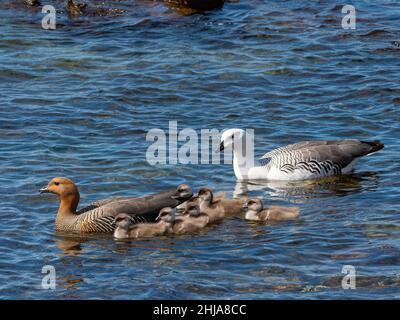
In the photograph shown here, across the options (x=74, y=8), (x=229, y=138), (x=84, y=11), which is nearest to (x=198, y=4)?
(x=84, y=11)

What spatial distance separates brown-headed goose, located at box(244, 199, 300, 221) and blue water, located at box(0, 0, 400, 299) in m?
0.17

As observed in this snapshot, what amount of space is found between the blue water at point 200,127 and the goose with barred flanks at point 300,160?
207 millimetres

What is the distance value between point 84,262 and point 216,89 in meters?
8.19

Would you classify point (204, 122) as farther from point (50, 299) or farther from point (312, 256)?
point (50, 299)

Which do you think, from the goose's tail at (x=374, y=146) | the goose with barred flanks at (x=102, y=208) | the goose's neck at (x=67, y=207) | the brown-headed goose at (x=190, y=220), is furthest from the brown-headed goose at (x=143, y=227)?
the goose's tail at (x=374, y=146)

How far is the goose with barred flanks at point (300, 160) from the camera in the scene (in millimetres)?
16641

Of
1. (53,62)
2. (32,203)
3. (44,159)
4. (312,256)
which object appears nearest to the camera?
(312,256)

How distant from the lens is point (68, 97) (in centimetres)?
2014

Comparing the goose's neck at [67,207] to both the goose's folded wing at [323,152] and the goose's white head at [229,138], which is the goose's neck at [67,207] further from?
the goose's folded wing at [323,152]

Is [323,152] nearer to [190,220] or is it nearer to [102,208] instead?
[190,220]

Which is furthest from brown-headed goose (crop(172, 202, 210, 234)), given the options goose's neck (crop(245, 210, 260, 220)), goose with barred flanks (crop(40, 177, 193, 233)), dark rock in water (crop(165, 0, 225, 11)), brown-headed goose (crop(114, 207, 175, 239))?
dark rock in water (crop(165, 0, 225, 11))

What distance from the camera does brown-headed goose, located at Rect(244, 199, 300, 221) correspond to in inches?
567

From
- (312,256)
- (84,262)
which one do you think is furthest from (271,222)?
(84,262)

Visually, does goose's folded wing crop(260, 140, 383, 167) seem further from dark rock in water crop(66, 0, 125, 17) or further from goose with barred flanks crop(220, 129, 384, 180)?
dark rock in water crop(66, 0, 125, 17)
